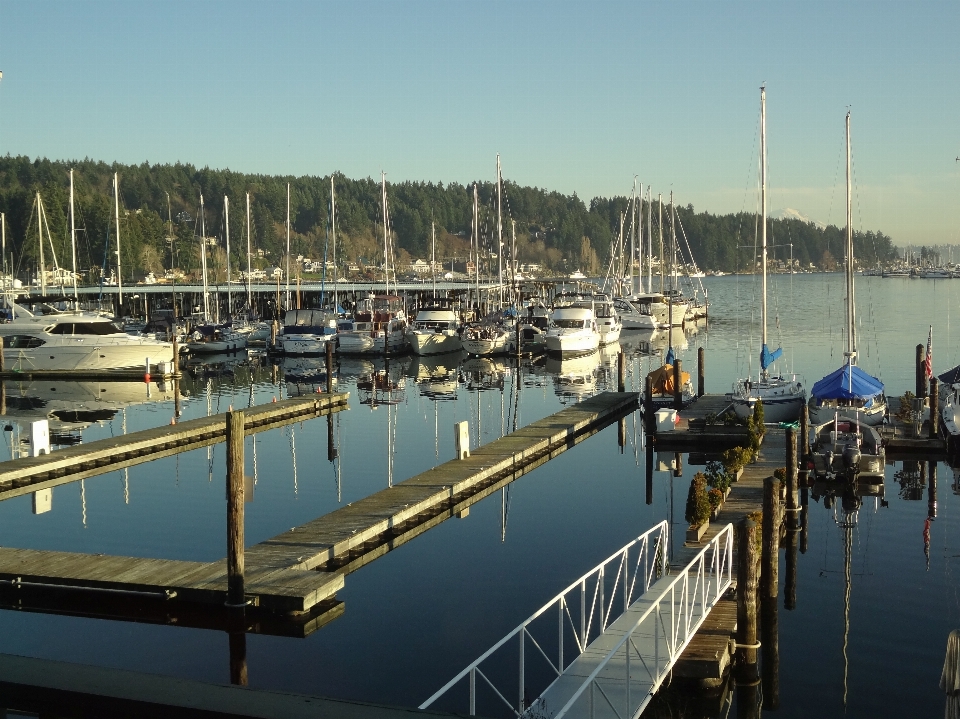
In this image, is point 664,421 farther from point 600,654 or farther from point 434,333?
point 434,333

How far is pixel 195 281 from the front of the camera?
178 metres

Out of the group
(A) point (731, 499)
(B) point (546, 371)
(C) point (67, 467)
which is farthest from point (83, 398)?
(A) point (731, 499)

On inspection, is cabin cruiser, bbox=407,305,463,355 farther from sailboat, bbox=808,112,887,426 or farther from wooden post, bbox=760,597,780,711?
wooden post, bbox=760,597,780,711

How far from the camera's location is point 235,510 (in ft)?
54.4

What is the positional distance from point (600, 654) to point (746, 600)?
10.3 ft

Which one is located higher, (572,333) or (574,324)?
(574,324)

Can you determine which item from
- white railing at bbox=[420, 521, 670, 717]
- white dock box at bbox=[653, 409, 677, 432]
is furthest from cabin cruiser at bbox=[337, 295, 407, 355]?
white railing at bbox=[420, 521, 670, 717]

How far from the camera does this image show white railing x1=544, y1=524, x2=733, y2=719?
12.2m

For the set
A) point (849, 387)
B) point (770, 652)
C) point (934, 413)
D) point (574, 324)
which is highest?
point (574, 324)

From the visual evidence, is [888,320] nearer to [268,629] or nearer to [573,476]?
[573,476]

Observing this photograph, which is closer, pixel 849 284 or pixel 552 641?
pixel 552 641

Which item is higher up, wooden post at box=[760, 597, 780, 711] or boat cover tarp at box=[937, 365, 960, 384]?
boat cover tarp at box=[937, 365, 960, 384]

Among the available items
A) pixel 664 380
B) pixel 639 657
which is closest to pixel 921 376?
pixel 664 380

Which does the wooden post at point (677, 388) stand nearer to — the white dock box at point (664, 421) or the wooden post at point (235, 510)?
the white dock box at point (664, 421)
